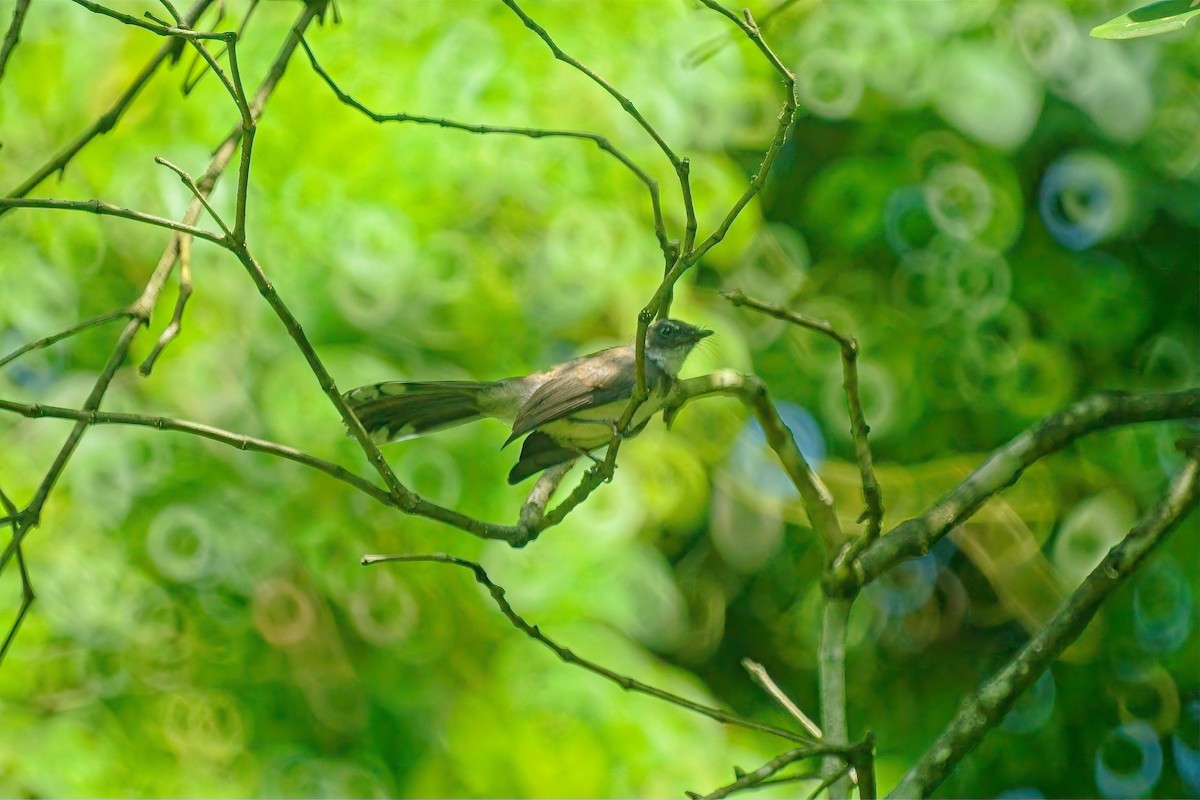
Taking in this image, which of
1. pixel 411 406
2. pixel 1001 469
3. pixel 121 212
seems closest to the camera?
pixel 121 212

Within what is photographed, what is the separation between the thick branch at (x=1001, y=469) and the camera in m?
2.63

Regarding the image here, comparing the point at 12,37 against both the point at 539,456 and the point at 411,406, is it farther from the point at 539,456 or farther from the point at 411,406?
the point at 539,456

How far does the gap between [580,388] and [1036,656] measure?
5.75 feet

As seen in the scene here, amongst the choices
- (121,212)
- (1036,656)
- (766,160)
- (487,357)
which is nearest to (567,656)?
(1036,656)

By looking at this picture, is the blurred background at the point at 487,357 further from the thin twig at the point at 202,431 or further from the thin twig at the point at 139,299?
Result: the thin twig at the point at 202,431

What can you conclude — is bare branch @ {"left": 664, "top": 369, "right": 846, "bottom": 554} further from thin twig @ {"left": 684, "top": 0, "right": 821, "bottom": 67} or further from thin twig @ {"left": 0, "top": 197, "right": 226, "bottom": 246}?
thin twig @ {"left": 0, "top": 197, "right": 226, "bottom": 246}

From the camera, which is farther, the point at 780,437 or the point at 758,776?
the point at 780,437

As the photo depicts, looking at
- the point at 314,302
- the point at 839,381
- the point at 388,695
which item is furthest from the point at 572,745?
the point at 839,381

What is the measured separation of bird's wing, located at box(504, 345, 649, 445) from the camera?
12.0 feet

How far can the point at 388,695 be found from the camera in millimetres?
4258

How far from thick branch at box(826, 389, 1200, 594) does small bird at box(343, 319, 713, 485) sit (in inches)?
35.7

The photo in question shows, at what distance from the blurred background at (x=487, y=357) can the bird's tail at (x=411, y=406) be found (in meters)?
0.49

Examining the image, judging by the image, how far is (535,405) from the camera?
372 centimetres

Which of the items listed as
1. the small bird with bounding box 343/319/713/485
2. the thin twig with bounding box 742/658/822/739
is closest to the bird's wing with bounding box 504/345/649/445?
the small bird with bounding box 343/319/713/485
